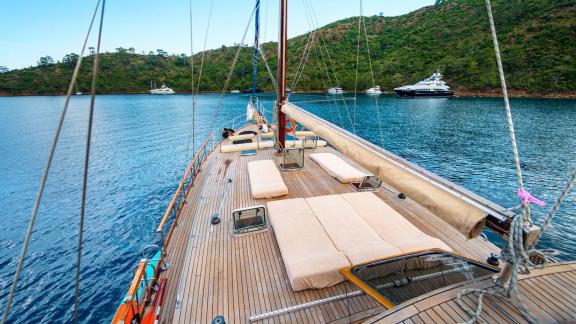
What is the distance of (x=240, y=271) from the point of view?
459 cm

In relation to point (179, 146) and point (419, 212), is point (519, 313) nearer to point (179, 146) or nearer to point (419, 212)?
point (419, 212)

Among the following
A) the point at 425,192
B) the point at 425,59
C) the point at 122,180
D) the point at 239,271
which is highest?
the point at 425,59

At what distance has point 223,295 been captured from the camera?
13.4ft

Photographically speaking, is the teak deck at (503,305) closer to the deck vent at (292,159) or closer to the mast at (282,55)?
the deck vent at (292,159)

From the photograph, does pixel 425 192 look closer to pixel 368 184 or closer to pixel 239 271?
pixel 239 271

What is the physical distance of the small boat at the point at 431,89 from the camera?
225ft

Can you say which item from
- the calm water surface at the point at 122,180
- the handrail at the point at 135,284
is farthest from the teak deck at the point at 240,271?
the calm water surface at the point at 122,180

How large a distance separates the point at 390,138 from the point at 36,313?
3004 centimetres

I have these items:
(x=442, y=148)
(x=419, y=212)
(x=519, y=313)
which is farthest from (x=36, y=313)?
(x=442, y=148)

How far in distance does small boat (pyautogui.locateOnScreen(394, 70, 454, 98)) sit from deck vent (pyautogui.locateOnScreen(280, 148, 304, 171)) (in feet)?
242

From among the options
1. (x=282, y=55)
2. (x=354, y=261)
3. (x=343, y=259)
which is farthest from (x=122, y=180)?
(x=354, y=261)

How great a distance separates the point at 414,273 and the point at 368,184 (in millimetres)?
4550

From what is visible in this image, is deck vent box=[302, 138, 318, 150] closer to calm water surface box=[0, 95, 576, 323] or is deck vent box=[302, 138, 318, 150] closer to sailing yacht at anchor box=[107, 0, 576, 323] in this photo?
calm water surface box=[0, 95, 576, 323]

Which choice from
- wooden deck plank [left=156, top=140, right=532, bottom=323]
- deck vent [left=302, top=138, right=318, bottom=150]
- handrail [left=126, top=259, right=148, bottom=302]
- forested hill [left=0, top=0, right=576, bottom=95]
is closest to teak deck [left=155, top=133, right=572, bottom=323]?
wooden deck plank [left=156, top=140, right=532, bottom=323]
